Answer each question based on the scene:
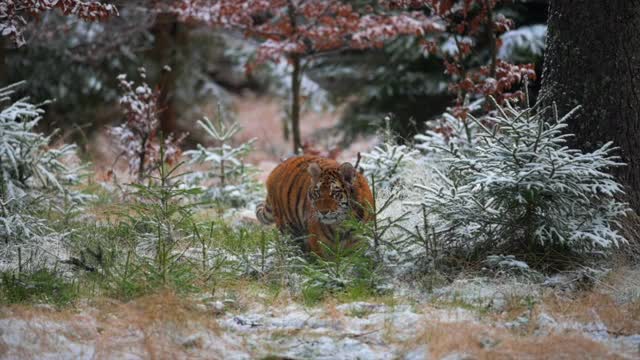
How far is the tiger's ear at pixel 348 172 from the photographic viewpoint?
6.45 m

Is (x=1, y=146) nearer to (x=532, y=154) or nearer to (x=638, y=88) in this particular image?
(x=532, y=154)

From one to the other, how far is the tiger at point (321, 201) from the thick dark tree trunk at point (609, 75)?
1.56 metres

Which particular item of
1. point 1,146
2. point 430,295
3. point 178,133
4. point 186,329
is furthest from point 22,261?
point 178,133

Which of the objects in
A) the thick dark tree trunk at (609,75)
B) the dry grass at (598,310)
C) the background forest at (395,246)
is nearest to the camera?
the background forest at (395,246)

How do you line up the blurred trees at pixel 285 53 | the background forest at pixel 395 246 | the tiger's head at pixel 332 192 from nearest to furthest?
1. the background forest at pixel 395 246
2. the tiger's head at pixel 332 192
3. the blurred trees at pixel 285 53

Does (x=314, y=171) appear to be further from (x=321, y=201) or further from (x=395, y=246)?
(x=395, y=246)

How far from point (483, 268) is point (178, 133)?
419 inches

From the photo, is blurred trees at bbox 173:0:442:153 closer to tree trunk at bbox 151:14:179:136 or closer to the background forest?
the background forest

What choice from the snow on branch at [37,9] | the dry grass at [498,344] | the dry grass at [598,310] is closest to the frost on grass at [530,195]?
the dry grass at [598,310]

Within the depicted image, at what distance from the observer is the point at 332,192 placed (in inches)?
253

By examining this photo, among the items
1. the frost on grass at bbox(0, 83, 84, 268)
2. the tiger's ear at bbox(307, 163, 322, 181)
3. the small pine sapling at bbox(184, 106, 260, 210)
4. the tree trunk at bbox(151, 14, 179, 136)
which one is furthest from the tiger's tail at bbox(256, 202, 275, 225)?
the tree trunk at bbox(151, 14, 179, 136)

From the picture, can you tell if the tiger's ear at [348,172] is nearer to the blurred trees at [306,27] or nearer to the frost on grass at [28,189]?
the frost on grass at [28,189]

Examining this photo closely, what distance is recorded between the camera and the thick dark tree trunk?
6297 mm

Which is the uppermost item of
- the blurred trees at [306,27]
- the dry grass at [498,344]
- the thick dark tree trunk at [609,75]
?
the blurred trees at [306,27]
